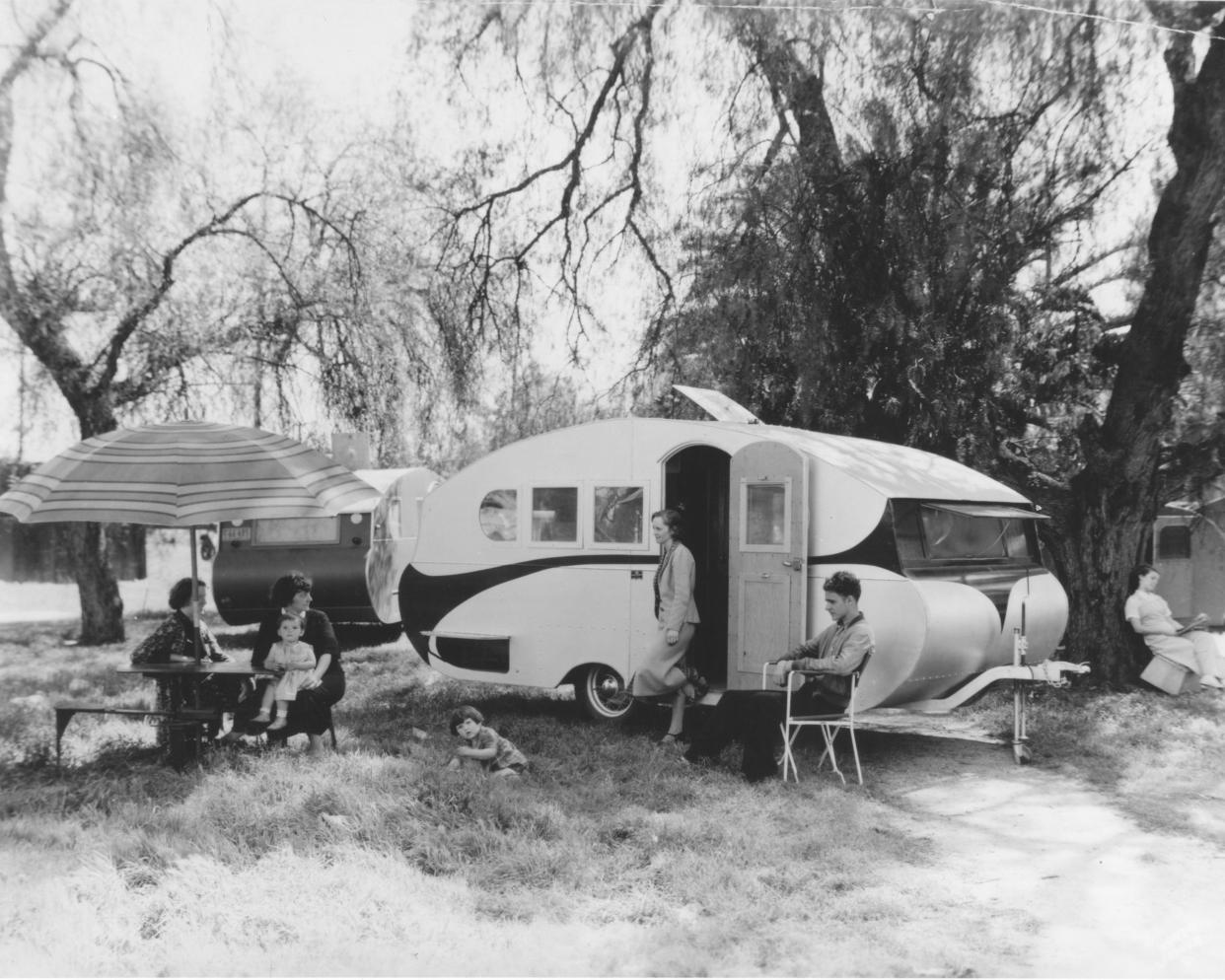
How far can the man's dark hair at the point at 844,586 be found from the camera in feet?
22.0

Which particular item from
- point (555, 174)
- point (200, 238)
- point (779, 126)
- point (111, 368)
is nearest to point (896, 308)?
point (779, 126)

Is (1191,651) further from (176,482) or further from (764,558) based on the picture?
(176,482)

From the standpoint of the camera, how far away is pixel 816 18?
856 cm

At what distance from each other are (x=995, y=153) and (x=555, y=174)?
11.5ft

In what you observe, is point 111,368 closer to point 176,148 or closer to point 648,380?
point 176,148

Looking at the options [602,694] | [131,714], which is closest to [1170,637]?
[602,694]

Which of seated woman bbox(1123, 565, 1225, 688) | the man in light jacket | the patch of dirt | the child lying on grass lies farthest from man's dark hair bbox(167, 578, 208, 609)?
seated woman bbox(1123, 565, 1225, 688)

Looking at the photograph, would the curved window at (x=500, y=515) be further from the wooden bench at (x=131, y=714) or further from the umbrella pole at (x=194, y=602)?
the wooden bench at (x=131, y=714)

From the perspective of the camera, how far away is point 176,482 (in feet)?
20.4

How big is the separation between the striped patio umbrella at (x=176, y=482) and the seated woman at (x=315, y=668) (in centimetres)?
64

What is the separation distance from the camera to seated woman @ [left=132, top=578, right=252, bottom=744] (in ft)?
22.8

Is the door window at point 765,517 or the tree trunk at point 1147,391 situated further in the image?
the tree trunk at point 1147,391

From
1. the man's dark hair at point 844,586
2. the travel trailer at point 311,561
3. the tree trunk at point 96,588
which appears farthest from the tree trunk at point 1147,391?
the tree trunk at point 96,588

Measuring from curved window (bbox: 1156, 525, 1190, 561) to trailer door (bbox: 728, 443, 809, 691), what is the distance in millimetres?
8404
